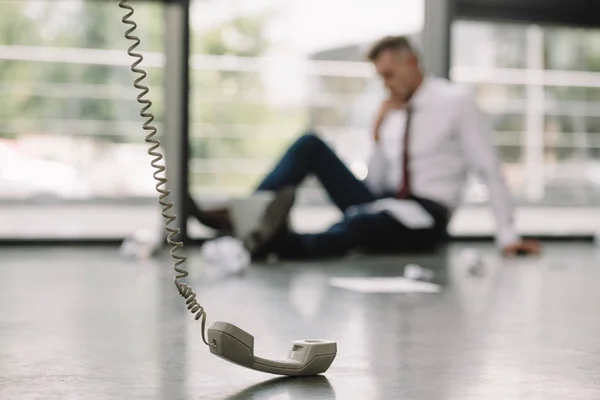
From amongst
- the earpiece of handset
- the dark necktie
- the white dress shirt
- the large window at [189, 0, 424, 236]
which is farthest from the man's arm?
the earpiece of handset

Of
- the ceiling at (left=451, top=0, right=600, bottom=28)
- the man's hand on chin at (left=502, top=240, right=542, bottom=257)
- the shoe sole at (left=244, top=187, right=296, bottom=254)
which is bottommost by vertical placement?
the man's hand on chin at (left=502, top=240, right=542, bottom=257)

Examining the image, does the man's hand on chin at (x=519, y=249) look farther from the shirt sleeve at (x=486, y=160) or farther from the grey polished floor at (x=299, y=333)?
the grey polished floor at (x=299, y=333)

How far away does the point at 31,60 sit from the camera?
225 inches

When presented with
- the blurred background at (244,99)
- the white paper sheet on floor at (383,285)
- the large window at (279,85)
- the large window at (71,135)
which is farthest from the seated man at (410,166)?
the large window at (71,135)

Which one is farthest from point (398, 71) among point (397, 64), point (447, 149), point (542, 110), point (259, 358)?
point (259, 358)

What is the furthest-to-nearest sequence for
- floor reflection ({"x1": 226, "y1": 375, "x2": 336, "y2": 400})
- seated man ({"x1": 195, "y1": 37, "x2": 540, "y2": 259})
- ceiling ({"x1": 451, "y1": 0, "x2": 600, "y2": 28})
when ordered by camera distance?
ceiling ({"x1": 451, "y1": 0, "x2": 600, "y2": 28}) → seated man ({"x1": 195, "y1": 37, "x2": 540, "y2": 259}) → floor reflection ({"x1": 226, "y1": 375, "x2": 336, "y2": 400})

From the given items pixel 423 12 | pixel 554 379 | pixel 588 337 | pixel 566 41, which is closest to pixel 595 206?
pixel 566 41

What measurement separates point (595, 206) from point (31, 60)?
3911mm

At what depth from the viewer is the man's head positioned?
4609 mm

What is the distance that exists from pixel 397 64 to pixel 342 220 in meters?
0.75

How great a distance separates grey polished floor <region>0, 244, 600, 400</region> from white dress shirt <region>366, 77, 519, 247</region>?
71cm

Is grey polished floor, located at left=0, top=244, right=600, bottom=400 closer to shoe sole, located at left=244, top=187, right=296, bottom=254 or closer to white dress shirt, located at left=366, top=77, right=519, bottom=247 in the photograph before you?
shoe sole, located at left=244, top=187, right=296, bottom=254

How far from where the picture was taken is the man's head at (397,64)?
461 cm

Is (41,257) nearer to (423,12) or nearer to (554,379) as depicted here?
(423,12)
